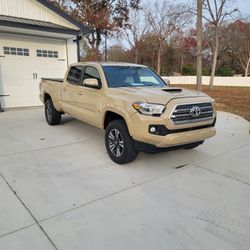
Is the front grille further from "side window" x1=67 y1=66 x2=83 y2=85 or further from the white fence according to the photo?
the white fence

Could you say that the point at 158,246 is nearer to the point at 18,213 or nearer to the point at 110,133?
the point at 18,213

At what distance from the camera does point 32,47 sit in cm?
1029

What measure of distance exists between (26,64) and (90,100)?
6.74 meters

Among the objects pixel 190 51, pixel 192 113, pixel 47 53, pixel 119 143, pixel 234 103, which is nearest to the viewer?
pixel 192 113

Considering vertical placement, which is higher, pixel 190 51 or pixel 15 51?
pixel 190 51

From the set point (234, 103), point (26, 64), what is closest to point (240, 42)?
point (234, 103)

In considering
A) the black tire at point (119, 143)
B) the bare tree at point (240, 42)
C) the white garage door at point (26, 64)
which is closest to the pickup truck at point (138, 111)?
the black tire at point (119, 143)

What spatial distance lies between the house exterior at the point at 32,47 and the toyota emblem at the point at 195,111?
782 cm

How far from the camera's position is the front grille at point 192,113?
146 inches

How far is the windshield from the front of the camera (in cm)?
479

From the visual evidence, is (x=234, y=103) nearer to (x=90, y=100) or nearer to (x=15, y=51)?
(x=90, y=100)

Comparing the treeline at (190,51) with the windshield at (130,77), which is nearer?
the windshield at (130,77)

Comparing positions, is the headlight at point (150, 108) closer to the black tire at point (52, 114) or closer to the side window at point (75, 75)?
the side window at point (75, 75)

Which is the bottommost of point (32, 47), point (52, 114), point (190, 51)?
point (52, 114)
